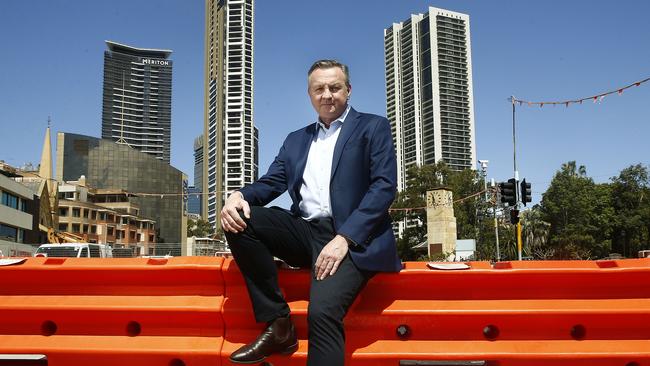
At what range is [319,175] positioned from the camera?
3166 millimetres

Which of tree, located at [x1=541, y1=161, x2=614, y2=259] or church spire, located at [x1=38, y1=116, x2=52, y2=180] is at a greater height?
church spire, located at [x1=38, y1=116, x2=52, y2=180]

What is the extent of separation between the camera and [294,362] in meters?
2.96

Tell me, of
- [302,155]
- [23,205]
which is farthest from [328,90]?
[23,205]

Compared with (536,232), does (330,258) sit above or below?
above

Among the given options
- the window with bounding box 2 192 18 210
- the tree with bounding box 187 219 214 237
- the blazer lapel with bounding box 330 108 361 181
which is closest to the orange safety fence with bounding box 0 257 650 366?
the blazer lapel with bounding box 330 108 361 181

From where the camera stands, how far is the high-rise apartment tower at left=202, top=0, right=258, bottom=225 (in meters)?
144

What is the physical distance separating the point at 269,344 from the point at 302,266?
0.53 m

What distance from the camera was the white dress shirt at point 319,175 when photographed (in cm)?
313

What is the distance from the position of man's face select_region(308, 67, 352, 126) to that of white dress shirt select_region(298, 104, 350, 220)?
9 centimetres

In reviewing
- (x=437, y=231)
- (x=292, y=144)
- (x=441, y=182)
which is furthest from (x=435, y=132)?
(x=292, y=144)

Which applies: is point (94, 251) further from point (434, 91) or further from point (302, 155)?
point (434, 91)

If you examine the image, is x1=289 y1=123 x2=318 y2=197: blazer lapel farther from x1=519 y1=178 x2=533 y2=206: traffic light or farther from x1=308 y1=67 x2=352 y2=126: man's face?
x1=519 y1=178 x2=533 y2=206: traffic light

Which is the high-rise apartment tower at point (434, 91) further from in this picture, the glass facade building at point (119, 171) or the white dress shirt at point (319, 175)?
the white dress shirt at point (319, 175)

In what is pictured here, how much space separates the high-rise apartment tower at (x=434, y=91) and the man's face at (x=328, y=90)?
363 ft
